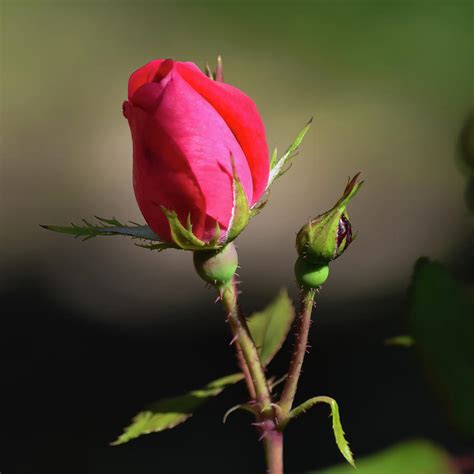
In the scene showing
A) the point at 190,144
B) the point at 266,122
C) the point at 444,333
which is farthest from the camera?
the point at 266,122

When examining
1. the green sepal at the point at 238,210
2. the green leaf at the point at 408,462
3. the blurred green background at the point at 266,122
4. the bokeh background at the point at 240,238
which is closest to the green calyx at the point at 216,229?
the green sepal at the point at 238,210

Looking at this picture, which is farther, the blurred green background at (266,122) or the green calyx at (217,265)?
the blurred green background at (266,122)

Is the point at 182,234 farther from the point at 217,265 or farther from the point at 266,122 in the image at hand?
the point at 266,122

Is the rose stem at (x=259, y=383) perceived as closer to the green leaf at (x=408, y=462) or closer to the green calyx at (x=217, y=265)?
the green calyx at (x=217, y=265)

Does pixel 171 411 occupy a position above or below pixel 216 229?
below

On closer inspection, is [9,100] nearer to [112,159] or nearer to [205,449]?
[112,159]

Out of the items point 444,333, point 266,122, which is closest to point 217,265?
point 444,333

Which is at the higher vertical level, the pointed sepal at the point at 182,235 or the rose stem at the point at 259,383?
the pointed sepal at the point at 182,235
